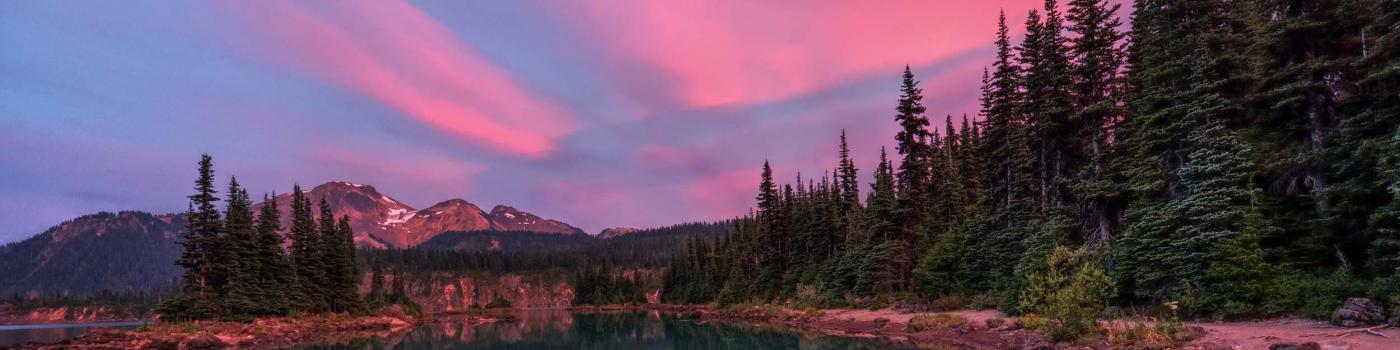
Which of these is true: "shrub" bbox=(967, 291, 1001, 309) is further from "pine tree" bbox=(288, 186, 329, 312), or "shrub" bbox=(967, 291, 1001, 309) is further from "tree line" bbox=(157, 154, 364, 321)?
"pine tree" bbox=(288, 186, 329, 312)

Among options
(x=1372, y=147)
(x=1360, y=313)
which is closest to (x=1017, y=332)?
(x=1360, y=313)

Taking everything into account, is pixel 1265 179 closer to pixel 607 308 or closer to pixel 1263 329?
pixel 1263 329

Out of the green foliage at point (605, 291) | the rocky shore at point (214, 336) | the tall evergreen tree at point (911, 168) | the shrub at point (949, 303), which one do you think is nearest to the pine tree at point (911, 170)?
the tall evergreen tree at point (911, 168)

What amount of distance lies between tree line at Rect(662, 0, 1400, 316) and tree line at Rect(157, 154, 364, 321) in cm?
6303

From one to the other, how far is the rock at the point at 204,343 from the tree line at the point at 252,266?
9.37m

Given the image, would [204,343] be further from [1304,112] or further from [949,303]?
[1304,112]

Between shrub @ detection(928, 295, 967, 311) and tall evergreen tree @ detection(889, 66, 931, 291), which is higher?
tall evergreen tree @ detection(889, 66, 931, 291)

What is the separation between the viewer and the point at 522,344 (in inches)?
2197

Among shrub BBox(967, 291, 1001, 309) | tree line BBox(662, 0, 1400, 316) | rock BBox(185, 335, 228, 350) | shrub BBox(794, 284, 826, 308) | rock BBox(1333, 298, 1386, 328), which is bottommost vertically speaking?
shrub BBox(794, 284, 826, 308)

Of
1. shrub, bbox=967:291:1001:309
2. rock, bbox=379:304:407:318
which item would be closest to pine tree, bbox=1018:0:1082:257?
shrub, bbox=967:291:1001:309

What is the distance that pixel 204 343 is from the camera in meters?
51.1

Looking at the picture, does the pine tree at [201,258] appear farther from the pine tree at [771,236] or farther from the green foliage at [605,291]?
the green foliage at [605,291]

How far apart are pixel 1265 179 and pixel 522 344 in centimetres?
4932

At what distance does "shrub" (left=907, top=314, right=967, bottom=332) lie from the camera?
39.6 m
